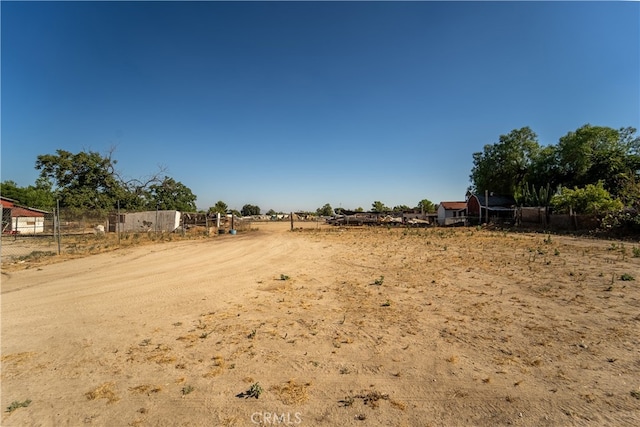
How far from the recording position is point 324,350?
4.07 metres

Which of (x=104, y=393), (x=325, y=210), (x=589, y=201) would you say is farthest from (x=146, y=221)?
(x=325, y=210)

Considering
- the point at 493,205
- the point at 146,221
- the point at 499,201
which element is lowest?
the point at 146,221

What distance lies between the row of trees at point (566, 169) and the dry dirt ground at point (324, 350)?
2144 cm

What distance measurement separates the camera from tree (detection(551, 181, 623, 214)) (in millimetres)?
20656

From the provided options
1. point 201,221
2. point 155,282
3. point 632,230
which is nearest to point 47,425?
point 155,282

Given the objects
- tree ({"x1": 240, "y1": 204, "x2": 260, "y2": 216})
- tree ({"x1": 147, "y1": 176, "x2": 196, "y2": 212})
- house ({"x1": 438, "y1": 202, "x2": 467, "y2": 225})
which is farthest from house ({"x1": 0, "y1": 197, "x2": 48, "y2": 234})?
tree ({"x1": 240, "y1": 204, "x2": 260, "y2": 216})

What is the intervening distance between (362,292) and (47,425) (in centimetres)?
551

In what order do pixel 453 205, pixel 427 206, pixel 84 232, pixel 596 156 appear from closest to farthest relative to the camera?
pixel 84 232 → pixel 596 156 → pixel 453 205 → pixel 427 206

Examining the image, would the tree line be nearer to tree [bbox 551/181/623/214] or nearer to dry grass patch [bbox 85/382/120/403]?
tree [bbox 551/181/623/214]

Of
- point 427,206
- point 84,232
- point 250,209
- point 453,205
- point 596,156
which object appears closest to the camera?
point 84,232

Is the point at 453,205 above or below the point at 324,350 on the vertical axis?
above

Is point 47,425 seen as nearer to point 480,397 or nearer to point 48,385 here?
point 48,385

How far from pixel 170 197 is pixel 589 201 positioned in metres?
53.2

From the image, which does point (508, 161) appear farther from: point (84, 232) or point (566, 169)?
point (84, 232)
